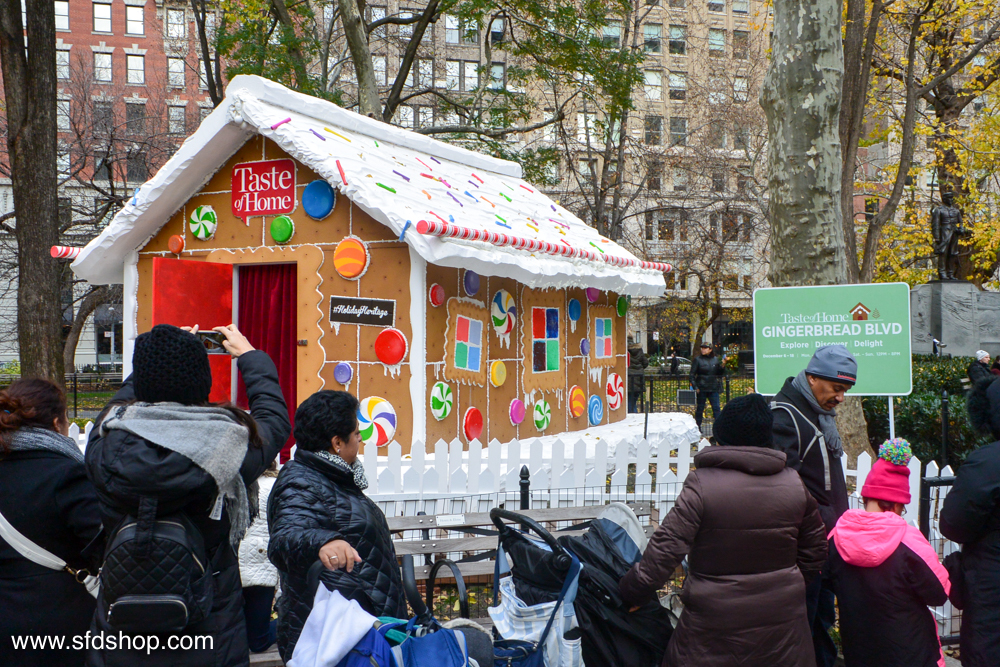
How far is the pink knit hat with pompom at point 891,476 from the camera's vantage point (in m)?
3.58

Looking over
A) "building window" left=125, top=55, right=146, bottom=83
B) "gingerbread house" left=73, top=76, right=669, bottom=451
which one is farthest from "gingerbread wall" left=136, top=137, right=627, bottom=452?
"building window" left=125, top=55, right=146, bottom=83

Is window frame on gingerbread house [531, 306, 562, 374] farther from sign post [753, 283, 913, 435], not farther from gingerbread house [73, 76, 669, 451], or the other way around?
sign post [753, 283, 913, 435]

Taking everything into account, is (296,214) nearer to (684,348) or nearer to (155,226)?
(155,226)

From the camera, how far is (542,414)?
962cm

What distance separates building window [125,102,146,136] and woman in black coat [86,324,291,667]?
20425 millimetres

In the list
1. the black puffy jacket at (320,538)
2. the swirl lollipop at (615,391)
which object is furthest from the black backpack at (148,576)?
the swirl lollipop at (615,391)

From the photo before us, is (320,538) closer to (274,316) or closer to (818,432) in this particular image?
(818,432)

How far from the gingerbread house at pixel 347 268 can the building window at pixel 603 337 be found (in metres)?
1.42

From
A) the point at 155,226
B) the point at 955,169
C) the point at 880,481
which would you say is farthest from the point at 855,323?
the point at 955,169

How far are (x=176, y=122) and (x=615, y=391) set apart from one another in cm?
1856

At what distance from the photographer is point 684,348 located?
4756 cm

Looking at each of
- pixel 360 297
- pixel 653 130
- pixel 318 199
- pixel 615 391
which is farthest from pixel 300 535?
pixel 653 130

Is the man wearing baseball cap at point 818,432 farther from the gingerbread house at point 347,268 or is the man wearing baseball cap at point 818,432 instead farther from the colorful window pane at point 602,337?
the colorful window pane at point 602,337

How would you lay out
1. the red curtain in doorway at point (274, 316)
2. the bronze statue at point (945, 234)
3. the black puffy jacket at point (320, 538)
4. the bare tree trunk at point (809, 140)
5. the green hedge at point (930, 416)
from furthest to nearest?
the bronze statue at point (945, 234) < the green hedge at point (930, 416) < the red curtain in doorway at point (274, 316) < the bare tree trunk at point (809, 140) < the black puffy jacket at point (320, 538)
